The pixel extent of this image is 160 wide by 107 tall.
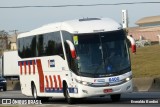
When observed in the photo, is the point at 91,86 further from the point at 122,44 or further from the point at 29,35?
the point at 29,35

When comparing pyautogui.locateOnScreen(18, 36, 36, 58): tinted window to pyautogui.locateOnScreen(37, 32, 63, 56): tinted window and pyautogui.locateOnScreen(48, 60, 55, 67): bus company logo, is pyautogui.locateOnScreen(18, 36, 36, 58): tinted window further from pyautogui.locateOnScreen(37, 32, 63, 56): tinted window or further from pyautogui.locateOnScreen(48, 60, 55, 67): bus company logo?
pyautogui.locateOnScreen(48, 60, 55, 67): bus company logo

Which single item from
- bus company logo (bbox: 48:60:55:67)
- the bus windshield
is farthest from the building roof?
the bus windshield

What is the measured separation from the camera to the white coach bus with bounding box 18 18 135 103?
22.7m

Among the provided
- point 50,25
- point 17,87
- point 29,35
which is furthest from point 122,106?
point 17,87

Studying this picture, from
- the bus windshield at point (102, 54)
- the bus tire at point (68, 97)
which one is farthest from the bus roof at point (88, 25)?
the bus tire at point (68, 97)

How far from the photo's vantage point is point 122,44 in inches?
921

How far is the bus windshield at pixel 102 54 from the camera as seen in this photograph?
22.8 metres

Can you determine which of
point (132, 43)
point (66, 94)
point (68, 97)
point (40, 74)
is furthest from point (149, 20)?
point (132, 43)

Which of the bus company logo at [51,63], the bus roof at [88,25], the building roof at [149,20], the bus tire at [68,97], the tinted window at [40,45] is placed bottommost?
the building roof at [149,20]

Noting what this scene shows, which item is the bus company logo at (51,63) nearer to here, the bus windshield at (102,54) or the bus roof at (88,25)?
the bus roof at (88,25)

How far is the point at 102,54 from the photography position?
22984mm

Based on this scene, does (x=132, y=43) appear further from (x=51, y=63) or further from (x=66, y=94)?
(x=51, y=63)

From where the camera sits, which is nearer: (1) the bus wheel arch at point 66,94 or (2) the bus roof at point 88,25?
(2) the bus roof at point 88,25

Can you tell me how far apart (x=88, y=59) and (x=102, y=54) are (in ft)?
1.97
